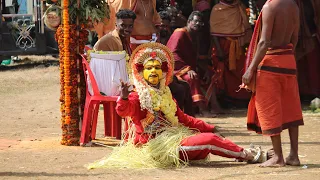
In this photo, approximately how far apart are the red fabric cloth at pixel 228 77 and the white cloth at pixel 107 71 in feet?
14.3

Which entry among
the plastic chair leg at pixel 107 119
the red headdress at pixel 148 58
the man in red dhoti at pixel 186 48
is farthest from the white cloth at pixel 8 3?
the red headdress at pixel 148 58

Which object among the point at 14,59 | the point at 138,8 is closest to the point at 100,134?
the point at 138,8

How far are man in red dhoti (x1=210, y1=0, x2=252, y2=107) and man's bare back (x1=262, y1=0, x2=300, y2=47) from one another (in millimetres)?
5655

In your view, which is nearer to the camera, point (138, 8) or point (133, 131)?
point (133, 131)

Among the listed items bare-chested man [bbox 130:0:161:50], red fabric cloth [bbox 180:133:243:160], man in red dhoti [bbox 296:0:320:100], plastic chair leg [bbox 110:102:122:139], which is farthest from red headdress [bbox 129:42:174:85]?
man in red dhoti [bbox 296:0:320:100]

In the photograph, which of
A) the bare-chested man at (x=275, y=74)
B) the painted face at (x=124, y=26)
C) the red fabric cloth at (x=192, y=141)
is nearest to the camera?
the bare-chested man at (x=275, y=74)

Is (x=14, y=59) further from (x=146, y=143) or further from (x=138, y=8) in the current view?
(x=146, y=143)

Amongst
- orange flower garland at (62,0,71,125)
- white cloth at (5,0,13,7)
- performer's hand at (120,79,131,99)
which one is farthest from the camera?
white cloth at (5,0,13,7)

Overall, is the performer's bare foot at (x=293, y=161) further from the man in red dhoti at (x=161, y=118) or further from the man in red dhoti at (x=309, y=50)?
the man in red dhoti at (x=309, y=50)

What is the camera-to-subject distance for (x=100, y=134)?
1045cm

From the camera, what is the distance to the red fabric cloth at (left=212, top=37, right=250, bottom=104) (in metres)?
13.3

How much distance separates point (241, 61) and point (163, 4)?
5.52 ft

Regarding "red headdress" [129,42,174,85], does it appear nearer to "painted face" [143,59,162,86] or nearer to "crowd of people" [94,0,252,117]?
"painted face" [143,59,162,86]

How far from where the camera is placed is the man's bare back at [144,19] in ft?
36.2
